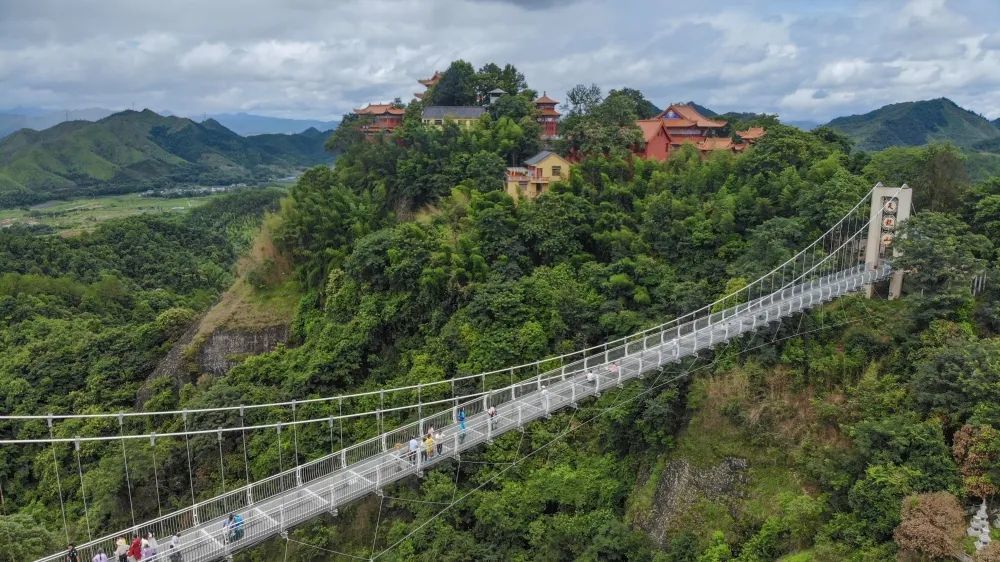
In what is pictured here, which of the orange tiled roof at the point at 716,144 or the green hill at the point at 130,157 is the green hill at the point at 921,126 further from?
the green hill at the point at 130,157

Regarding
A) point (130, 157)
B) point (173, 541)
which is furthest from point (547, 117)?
point (130, 157)

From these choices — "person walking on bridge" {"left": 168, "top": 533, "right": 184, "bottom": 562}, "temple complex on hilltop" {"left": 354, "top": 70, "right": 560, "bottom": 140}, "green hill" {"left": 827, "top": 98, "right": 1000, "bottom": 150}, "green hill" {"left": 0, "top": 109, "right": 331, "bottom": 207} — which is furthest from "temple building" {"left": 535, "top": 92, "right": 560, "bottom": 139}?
"green hill" {"left": 0, "top": 109, "right": 331, "bottom": 207}

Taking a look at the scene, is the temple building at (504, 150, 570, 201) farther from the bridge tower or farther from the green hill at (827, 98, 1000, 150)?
the green hill at (827, 98, 1000, 150)

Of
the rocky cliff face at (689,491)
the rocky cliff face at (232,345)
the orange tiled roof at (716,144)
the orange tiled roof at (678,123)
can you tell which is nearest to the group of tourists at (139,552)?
the rocky cliff face at (689,491)

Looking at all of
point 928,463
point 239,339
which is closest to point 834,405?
point 928,463

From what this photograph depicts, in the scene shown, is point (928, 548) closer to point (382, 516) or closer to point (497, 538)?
point (497, 538)

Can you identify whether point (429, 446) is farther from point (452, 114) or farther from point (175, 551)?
point (452, 114)
